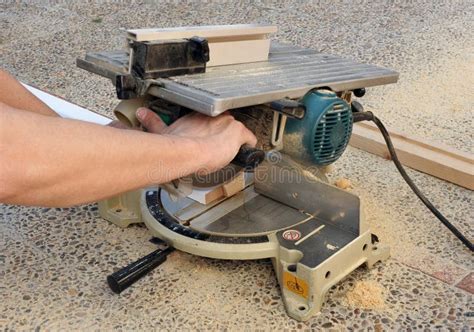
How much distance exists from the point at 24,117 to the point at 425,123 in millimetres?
1338

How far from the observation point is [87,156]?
78cm

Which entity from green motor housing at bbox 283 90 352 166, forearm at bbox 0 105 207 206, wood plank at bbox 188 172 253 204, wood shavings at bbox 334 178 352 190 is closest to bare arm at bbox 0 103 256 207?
forearm at bbox 0 105 207 206

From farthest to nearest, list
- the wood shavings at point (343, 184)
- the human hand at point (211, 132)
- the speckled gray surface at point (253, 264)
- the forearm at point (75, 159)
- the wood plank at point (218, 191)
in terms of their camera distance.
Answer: the wood shavings at point (343, 184)
the wood plank at point (218, 191)
the speckled gray surface at point (253, 264)
the human hand at point (211, 132)
the forearm at point (75, 159)

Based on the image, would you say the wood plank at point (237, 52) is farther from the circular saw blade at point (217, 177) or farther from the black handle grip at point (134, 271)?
the black handle grip at point (134, 271)

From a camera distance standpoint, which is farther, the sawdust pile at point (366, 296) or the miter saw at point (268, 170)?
the sawdust pile at point (366, 296)

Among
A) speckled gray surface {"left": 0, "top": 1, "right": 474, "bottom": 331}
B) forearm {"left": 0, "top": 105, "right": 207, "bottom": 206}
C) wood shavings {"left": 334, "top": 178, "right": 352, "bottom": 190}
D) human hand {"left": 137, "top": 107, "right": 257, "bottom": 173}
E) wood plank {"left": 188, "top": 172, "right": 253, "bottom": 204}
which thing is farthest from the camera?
wood shavings {"left": 334, "top": 178, "right": 352, "bottom": 190}

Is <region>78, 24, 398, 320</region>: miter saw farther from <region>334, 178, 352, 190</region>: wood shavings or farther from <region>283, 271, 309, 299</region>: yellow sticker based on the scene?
<region>334, 178, 352, 190</region>: wood shavings

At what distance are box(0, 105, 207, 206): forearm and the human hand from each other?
3 cm

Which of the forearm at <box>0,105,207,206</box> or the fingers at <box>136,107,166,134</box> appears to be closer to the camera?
the forearm at <box>0,105,207,206</box>

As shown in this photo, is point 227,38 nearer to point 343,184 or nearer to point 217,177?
point 217,177

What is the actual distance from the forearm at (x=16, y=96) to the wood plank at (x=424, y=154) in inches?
34.9

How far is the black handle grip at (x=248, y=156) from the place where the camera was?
96cm

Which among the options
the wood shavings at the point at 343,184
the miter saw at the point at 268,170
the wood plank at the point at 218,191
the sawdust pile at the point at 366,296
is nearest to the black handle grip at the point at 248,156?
the miter saw at the point at 268,170

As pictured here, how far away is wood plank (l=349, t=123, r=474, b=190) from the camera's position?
1.45 meters
